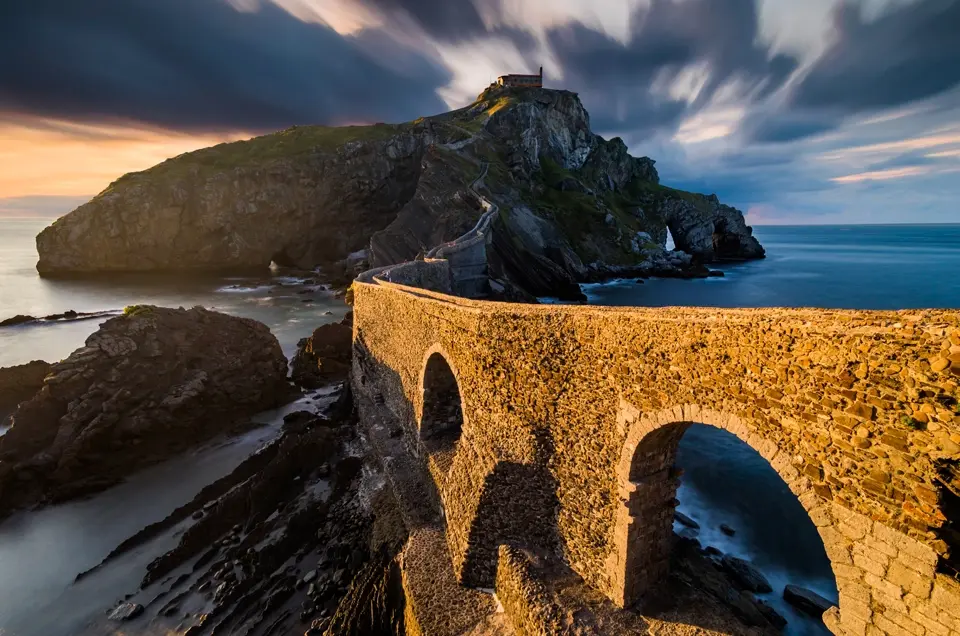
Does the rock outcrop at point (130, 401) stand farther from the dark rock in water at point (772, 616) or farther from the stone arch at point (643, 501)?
the dark rock in water at point (772, 616)

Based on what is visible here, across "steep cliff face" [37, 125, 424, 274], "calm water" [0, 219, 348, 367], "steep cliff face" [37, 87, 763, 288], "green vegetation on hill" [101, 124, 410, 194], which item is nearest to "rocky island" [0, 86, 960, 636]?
"calm water" [0, 219, 348, 367]

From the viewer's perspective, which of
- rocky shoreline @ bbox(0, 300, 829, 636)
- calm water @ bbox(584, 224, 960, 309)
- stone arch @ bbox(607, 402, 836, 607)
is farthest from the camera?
calm water @ bbox(584, 224, 960, 309)

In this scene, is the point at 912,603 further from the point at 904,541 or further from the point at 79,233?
the point at 79,233

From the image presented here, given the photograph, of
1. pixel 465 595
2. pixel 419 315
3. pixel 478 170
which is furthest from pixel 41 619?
pixel 478 170

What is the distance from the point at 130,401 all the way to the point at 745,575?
1108 inches

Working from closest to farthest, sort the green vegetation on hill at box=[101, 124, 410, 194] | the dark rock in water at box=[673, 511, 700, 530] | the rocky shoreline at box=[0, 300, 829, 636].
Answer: the rocky shoreline at box=[0, 300, 829, 636], the dark rock in water at box=[673, 511, 700, 530], the green vegetation on hill at box=[101, 124, 410, 194]

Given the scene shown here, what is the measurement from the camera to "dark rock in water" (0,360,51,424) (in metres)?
28.2

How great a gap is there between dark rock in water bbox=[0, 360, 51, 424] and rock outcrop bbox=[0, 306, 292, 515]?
4.67 metres

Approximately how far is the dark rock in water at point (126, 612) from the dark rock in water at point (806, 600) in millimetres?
19738

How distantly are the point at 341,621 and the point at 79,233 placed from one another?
108 meters

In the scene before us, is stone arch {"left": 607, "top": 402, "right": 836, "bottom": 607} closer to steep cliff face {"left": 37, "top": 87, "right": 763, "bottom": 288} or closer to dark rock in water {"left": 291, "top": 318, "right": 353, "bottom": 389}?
dark rock in water {"left": 291, "top": 318, "right": 353, "bottom": 389}

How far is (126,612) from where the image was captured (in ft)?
44.0

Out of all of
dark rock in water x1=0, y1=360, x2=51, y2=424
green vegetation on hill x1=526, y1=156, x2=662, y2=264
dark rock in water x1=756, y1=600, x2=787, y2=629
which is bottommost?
dark rock in water x1=756, y1=600, x2=787, y2=629

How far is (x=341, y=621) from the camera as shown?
1184 centimetres
